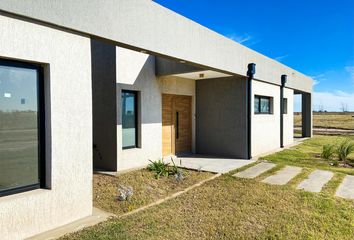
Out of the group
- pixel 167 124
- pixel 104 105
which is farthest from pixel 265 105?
pixel 104 105

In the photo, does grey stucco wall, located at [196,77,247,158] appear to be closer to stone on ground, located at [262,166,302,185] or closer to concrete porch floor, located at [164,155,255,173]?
concrete porch floor, located at [164,155,255,173]

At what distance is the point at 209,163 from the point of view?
9.66 m

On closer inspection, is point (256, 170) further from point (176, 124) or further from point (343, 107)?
point (343, 107)

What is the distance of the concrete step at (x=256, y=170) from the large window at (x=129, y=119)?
3692 mm

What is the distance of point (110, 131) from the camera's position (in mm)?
8383

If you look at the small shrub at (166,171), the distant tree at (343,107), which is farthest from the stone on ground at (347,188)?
the distant tree at (343,107)

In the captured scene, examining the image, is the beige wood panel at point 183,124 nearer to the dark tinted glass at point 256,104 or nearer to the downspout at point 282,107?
the dark tinted glass at point 256,104

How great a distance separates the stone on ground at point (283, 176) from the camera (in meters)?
7.43

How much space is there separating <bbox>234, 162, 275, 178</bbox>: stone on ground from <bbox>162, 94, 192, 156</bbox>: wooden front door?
11.6 ft

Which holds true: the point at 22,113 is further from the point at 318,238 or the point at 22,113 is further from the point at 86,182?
the point at 318,238

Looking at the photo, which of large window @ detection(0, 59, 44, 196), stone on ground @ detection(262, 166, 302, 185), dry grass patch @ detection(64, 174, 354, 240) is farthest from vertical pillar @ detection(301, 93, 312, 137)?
large window @ detection(0, 59, 44, 196)

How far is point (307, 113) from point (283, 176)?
46.0ft

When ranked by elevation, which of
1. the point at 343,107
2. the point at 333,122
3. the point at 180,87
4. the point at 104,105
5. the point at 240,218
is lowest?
the point at 240,218

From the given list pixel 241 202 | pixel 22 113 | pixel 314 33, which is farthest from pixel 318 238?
pixel 314 33
